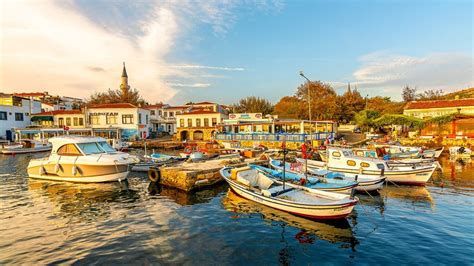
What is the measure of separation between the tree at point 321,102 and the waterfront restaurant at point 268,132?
51.5 feet

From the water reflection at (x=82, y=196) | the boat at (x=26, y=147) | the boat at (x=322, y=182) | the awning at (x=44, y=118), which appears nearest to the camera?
the water reflection at (x=82, y=196)

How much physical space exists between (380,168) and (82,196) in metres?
20.8

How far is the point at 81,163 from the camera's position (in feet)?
60.8

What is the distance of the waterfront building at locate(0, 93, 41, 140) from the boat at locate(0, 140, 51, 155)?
12502 millimetres

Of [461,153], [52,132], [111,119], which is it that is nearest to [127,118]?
[111,119]

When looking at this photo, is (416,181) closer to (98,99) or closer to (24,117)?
(24,117)

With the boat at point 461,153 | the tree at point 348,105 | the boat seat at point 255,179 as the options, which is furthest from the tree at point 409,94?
the boat seat at point 255,179

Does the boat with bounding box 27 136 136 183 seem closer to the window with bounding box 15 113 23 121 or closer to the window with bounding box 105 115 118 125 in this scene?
the window with bounding box 105 115 118 125

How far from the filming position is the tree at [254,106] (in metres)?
68.2

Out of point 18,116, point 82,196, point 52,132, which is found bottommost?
point 82,196

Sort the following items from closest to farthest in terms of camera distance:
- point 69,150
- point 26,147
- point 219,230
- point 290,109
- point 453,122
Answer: point 219,230, point 69,150, point 453,122, point 26,147, point 290,109

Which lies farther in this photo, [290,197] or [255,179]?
[255,179]

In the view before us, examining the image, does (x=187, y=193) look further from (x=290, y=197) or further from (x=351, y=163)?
(x=351, y=163)

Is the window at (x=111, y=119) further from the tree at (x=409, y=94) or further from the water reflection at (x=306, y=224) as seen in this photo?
the tree at (x=409, y=94)
